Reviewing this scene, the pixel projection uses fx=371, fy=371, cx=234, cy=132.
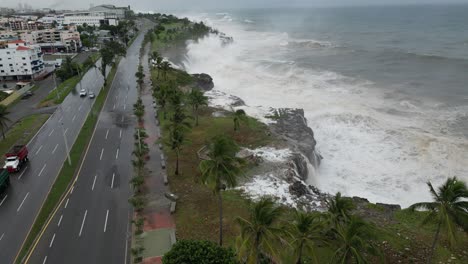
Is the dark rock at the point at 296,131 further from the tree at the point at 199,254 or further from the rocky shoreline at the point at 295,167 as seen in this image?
the tree at the point at 199,254

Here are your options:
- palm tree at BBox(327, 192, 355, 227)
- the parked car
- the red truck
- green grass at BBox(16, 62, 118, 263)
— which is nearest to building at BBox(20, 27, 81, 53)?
the parked car

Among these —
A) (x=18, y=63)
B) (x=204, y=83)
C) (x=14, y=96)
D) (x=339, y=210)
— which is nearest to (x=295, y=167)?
(x=339, y=210)

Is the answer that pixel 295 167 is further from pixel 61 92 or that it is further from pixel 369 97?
pixel 61 92

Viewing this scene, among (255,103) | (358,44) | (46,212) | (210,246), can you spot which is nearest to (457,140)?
(255,103)

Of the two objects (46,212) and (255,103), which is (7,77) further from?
(46,212)

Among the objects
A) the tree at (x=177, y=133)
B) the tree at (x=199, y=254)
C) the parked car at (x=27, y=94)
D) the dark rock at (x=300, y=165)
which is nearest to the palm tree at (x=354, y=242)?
the tree at (x=199, y=254)
